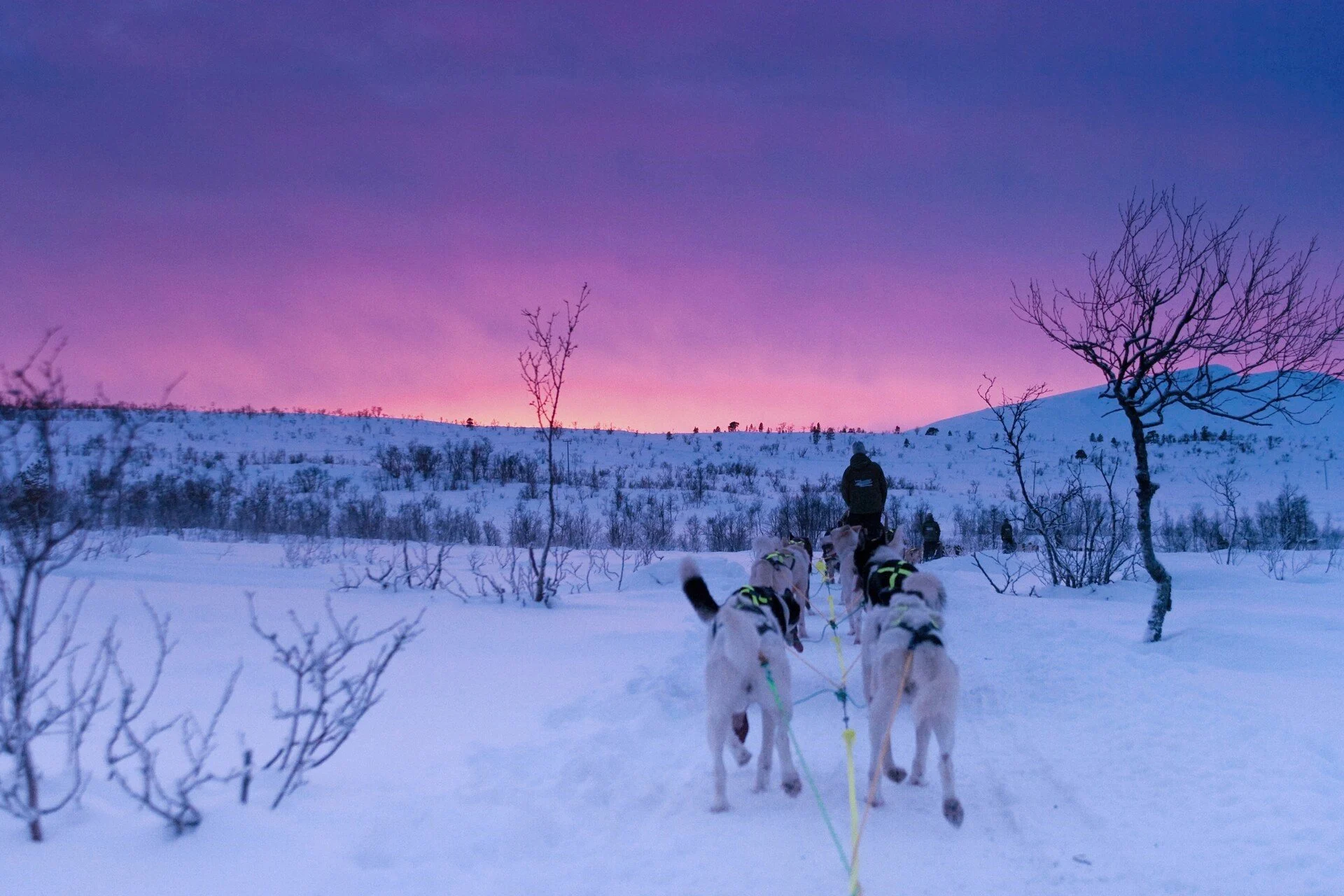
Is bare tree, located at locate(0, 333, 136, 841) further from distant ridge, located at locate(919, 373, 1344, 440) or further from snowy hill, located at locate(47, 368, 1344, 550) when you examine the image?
distant ridge, located at locate(919, 373, 1344, 440)

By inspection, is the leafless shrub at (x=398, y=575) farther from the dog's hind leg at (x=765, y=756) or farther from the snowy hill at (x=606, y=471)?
the dog's hind leg at (x=765, y=756)

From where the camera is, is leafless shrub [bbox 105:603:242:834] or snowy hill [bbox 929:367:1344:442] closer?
leafless shrub [bbox 105:603:242:834]

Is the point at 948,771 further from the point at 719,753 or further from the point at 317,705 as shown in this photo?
the point at 317,705

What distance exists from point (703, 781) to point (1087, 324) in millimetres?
6673

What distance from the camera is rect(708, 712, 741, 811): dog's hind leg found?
12.9ft

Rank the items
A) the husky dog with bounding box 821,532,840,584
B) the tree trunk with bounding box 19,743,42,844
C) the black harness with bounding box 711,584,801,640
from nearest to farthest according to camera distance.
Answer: the tree trunk with bounding box 19,743,42,844, the black harness with bounding box 711,584,801,640, the husky dog with bounding box 821,532,840,584

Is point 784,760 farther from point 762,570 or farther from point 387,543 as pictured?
point 387,543

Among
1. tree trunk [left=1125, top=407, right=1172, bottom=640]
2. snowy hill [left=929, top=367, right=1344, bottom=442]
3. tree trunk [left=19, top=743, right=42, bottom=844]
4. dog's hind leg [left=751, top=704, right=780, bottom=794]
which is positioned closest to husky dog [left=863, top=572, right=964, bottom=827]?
dog's hind leg [left=751, top=704, right=780, bottom=794]

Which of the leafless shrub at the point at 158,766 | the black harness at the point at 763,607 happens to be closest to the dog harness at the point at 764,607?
the black harness at the point at 763,607

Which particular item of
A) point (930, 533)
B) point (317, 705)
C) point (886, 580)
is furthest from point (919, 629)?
point (930, 533)

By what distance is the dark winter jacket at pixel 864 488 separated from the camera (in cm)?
1136

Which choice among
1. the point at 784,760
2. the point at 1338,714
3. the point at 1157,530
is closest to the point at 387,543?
the point at 784,760

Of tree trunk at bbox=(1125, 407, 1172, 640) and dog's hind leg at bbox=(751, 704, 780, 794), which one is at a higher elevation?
tree trunk at bbox=(1125, 407, 1172, 640)

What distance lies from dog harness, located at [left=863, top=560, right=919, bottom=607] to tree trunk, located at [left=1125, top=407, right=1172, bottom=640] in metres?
3.22
